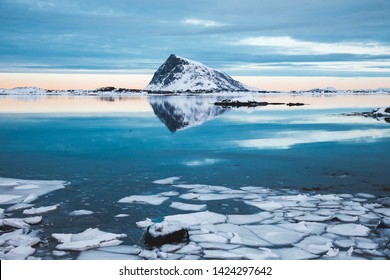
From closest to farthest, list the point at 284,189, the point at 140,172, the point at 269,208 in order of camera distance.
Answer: the point at 269,208 < the point at 284,189 < the point at 140,172

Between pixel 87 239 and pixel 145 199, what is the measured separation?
1.94 meters

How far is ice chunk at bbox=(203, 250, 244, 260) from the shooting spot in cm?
532

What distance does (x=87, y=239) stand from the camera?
585 cm

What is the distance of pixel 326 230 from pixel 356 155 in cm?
691

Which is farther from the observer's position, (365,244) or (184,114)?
(184,114)

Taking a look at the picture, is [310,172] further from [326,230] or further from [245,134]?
[245,134]

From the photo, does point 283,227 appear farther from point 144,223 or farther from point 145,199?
point 145,199

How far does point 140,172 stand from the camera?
33.0 ft

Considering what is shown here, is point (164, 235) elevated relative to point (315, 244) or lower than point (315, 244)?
elevated

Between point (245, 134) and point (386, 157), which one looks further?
point (245, 134)

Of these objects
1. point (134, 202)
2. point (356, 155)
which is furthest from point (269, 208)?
point (356, 155)

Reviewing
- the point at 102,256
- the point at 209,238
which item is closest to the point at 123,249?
the point at 102,256

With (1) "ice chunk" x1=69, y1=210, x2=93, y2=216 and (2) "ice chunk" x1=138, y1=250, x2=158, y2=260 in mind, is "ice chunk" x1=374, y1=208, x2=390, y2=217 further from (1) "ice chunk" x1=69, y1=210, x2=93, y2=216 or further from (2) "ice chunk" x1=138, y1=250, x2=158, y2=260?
(1) "ice chunk" x1=69, y1=210, x2=93, y2=216

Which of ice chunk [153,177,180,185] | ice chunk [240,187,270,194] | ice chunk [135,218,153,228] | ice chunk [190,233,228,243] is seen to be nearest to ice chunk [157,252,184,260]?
ice chunk [190,233,228,243]
